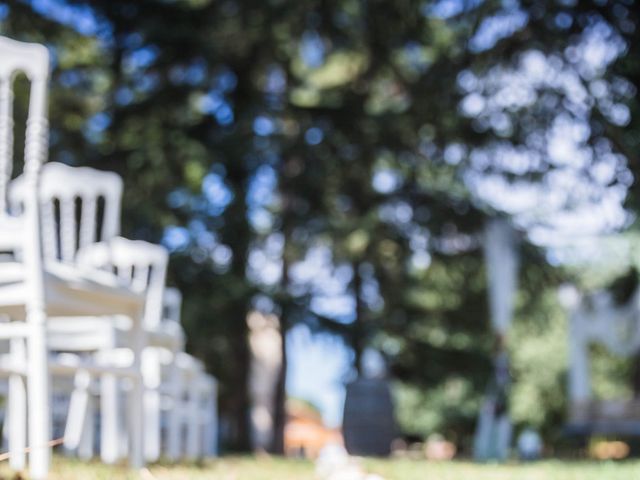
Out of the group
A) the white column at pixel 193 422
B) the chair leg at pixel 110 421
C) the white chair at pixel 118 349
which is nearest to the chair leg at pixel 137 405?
the white chair at pixel 118 349

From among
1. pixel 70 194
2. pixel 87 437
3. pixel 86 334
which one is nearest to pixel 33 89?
pixel 86 334

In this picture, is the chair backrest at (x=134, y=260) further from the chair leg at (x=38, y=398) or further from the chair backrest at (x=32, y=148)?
the chair leg at (x=38, y=398)

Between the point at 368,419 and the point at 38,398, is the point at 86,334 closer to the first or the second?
the point at 38,398

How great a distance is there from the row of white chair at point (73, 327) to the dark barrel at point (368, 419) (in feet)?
8.83

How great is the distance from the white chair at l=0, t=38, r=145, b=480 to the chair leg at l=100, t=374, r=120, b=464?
3.44 ft

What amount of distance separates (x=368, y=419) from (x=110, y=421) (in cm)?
457

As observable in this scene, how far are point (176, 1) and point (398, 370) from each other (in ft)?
15.6

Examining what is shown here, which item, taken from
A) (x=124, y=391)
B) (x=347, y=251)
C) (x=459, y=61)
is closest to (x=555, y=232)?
(x=347, y=251)

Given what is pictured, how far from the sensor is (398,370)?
1058cm

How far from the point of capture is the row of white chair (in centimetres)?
252

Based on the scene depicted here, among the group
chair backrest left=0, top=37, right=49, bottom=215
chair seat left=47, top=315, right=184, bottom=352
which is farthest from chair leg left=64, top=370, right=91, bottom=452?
chair backrest left=0, top=37, right=49, bottom=215

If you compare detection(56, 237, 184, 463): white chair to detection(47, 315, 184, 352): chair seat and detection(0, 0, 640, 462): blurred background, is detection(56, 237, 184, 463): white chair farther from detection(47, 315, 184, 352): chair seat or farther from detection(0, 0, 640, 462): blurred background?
detection(0, 0, 640, 462): blurred background

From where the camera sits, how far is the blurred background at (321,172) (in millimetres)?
8547

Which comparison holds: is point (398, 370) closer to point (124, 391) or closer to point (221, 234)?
point (221, 234)
